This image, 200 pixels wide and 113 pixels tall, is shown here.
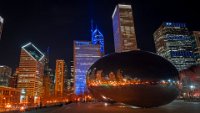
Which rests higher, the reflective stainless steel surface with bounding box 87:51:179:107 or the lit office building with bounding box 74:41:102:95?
the lit office building with bounding box 74:41:102:95

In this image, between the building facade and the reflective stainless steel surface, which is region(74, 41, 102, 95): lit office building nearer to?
the building facade

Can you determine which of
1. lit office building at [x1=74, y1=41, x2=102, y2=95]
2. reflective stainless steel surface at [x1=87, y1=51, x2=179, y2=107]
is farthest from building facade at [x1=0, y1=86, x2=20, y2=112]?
reflective stainless steel surface at [x1=87, y1=51, x2=179, y2=107]

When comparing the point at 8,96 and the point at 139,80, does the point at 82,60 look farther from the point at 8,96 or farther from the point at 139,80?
the point at 139,80

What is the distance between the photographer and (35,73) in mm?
198875

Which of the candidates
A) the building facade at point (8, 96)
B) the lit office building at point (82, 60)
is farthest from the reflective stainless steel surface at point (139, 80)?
the lit office building at point (82, 60)

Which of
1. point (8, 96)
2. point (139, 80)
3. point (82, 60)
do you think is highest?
point (82, 60)

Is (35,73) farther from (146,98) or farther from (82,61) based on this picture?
(146,98)

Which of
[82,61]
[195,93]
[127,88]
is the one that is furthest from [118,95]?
[82,61]

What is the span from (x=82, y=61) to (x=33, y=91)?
57721 mm

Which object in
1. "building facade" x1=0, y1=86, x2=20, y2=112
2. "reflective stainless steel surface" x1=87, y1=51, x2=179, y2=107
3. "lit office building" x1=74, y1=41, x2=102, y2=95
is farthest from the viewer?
"lit office building" x1=74, y1=41, x2=102, y2=95

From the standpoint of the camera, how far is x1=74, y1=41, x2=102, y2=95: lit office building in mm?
180625

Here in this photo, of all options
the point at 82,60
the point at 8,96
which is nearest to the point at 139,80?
the point at 8,96

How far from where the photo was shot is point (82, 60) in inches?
7200

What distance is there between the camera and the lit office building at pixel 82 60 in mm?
180625
